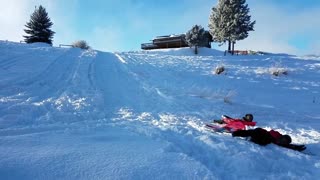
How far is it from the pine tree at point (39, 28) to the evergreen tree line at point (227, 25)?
19.3 metres

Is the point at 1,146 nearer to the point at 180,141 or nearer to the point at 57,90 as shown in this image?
the point at 180,141

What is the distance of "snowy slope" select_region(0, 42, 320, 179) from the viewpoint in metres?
5.00

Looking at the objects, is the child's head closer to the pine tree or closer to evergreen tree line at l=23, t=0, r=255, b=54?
evergreen tree line at l=23, t=0, r=255, b=54

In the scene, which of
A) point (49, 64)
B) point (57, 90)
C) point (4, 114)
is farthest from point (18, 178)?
point (49, 64)

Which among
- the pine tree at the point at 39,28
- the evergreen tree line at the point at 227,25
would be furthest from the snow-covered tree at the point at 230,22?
the pine tree at the point at 39,28

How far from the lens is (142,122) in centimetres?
815

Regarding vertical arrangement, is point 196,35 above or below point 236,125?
above

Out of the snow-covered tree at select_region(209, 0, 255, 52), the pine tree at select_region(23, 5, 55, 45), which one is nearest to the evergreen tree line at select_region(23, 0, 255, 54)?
the snow-covered tree at select_region(209, 0, 255, 52)

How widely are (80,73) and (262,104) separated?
734 centimetres

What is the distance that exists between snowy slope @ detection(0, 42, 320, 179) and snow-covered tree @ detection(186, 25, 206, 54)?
84.8 ft

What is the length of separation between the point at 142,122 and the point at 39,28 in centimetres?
4371

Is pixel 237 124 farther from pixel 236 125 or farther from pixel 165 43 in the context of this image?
pixel 165 43

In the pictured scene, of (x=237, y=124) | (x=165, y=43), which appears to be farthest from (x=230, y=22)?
(x=237, y=124)

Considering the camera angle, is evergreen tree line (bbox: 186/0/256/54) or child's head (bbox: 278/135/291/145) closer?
child's head (bbox: 278/135/291/145)
